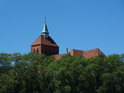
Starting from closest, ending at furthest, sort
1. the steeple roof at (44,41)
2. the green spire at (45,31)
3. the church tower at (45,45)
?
the church tower at (45,45) → the steeple roof at (44,41) → the green spire at (45,31)

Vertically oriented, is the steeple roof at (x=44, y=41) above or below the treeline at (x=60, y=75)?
above

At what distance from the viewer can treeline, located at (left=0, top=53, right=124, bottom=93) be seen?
8169 centimetres

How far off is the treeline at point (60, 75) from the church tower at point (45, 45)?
40.7 meters

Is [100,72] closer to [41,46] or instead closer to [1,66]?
[1,66]

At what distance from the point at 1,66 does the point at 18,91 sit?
7.10 meters

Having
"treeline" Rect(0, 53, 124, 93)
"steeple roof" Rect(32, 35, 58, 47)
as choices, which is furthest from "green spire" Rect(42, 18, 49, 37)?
"treeline" Rect(0, 53, 124, 93)

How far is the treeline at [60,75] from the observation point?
3216 inches

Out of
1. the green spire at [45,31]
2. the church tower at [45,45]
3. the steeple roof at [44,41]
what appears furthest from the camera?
the green spire at [45,31]

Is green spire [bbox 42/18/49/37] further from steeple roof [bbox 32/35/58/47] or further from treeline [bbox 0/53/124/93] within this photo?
treeline [bbox 0/53/124/93]

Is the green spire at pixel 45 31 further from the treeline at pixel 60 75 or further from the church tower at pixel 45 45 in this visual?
the treeline at pixel 60 75

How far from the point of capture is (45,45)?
131 meters

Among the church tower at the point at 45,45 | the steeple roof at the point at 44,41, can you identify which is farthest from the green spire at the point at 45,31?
the steeple roof at the point at 44,41

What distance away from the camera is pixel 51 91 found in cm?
8256

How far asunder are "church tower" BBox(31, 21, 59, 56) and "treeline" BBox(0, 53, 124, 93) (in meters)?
40.7
